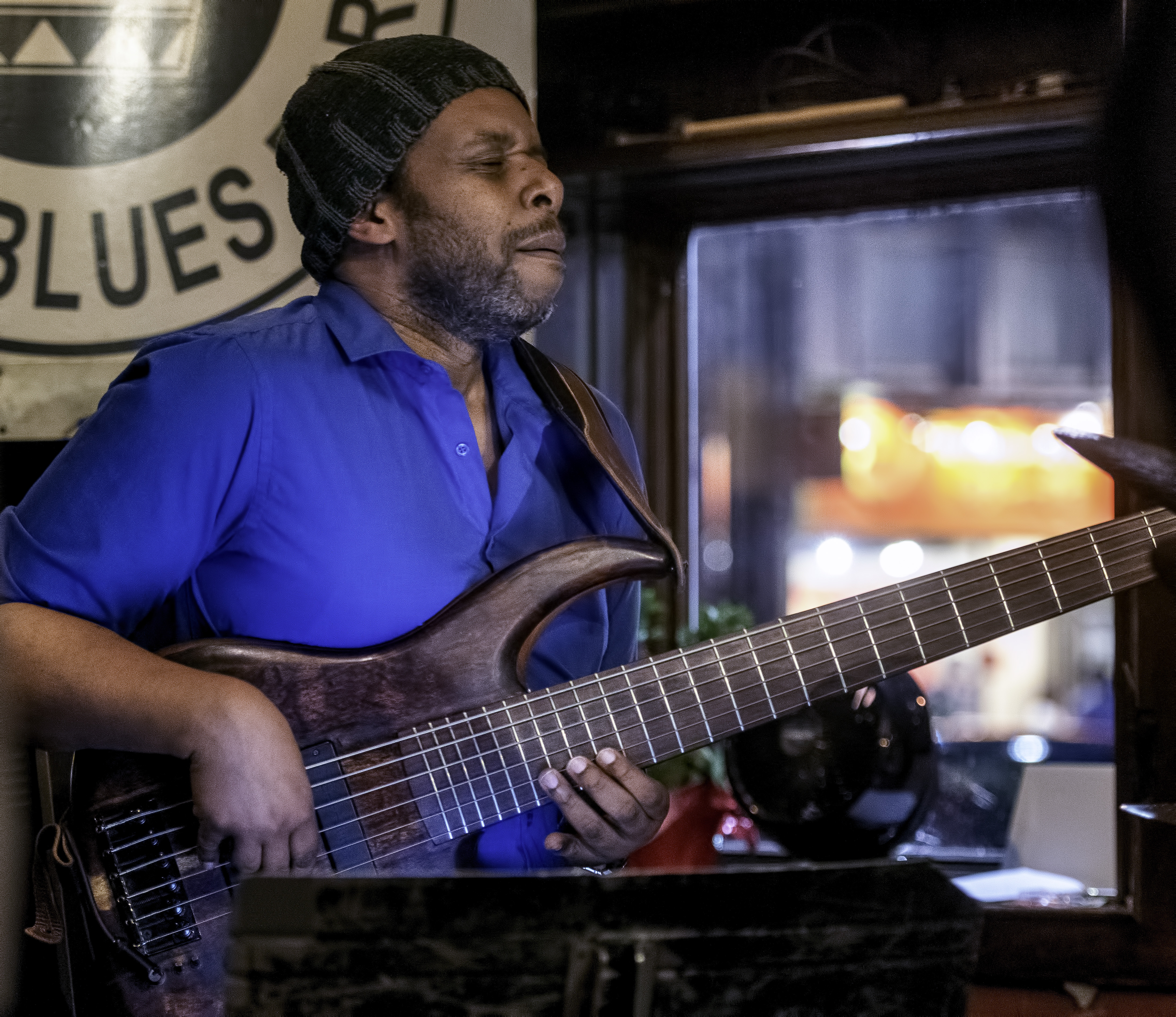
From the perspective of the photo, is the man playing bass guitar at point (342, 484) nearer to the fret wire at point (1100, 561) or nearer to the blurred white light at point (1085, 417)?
the fret wire at point (1100, 561)

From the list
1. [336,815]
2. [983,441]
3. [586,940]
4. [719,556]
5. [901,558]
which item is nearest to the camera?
[586,940]

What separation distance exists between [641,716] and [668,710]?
32 millimetres

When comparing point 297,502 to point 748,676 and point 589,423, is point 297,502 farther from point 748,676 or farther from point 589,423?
point 748,676

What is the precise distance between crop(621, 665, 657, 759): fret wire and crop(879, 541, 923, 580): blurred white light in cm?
616

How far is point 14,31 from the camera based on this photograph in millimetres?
1669

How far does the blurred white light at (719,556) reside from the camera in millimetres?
4980

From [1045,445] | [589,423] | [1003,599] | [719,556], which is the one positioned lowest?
[719,556]

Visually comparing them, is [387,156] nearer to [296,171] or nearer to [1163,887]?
[296,171]

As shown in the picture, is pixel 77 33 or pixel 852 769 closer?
pixel 77 33

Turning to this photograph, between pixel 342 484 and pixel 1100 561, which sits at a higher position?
pixel 342 484

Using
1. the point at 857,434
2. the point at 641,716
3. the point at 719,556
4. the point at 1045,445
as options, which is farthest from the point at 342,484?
the point at 1045,445

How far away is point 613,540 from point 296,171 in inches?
24.5

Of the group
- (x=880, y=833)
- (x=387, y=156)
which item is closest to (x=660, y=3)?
(x=387, y=156)

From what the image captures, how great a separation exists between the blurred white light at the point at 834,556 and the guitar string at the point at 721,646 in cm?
536
